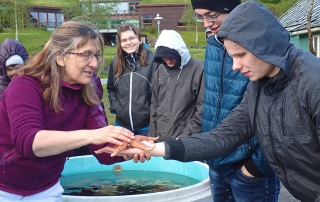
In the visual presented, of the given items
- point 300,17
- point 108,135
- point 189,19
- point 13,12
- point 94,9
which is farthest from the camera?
point 189,19

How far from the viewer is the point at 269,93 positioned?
2.42m

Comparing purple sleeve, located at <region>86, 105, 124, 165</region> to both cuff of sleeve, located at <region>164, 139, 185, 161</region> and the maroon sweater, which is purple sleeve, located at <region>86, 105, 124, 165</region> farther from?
cuff of sleeve, located at <region>164, 139, 185, 161</region>

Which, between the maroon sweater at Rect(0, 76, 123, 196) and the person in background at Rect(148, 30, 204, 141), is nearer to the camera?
the maroon sweater at Rect(0, 76, 123, 196)

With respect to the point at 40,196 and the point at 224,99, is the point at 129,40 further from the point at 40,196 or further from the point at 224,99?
the point at 40,196

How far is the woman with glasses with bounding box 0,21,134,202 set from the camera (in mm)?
2469

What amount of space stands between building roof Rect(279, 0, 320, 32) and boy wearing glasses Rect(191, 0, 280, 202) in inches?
502

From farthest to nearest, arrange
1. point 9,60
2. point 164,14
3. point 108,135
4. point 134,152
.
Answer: point 164,14
point 9,60
point 134,152
point 108,135

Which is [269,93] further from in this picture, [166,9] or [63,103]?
[166,9]

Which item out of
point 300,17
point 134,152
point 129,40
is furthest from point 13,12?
point 134,152

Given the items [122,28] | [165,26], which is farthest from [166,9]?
[122,28]

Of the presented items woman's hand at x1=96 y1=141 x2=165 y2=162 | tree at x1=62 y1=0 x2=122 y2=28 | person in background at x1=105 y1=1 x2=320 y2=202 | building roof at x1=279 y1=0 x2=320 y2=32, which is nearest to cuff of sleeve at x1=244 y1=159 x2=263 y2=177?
person in background at x1=105 y1=1 x2=320 y2=202

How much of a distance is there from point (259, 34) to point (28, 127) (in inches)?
50.5

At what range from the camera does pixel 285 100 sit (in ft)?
7.50

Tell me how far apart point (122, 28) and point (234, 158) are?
263 centimetres
